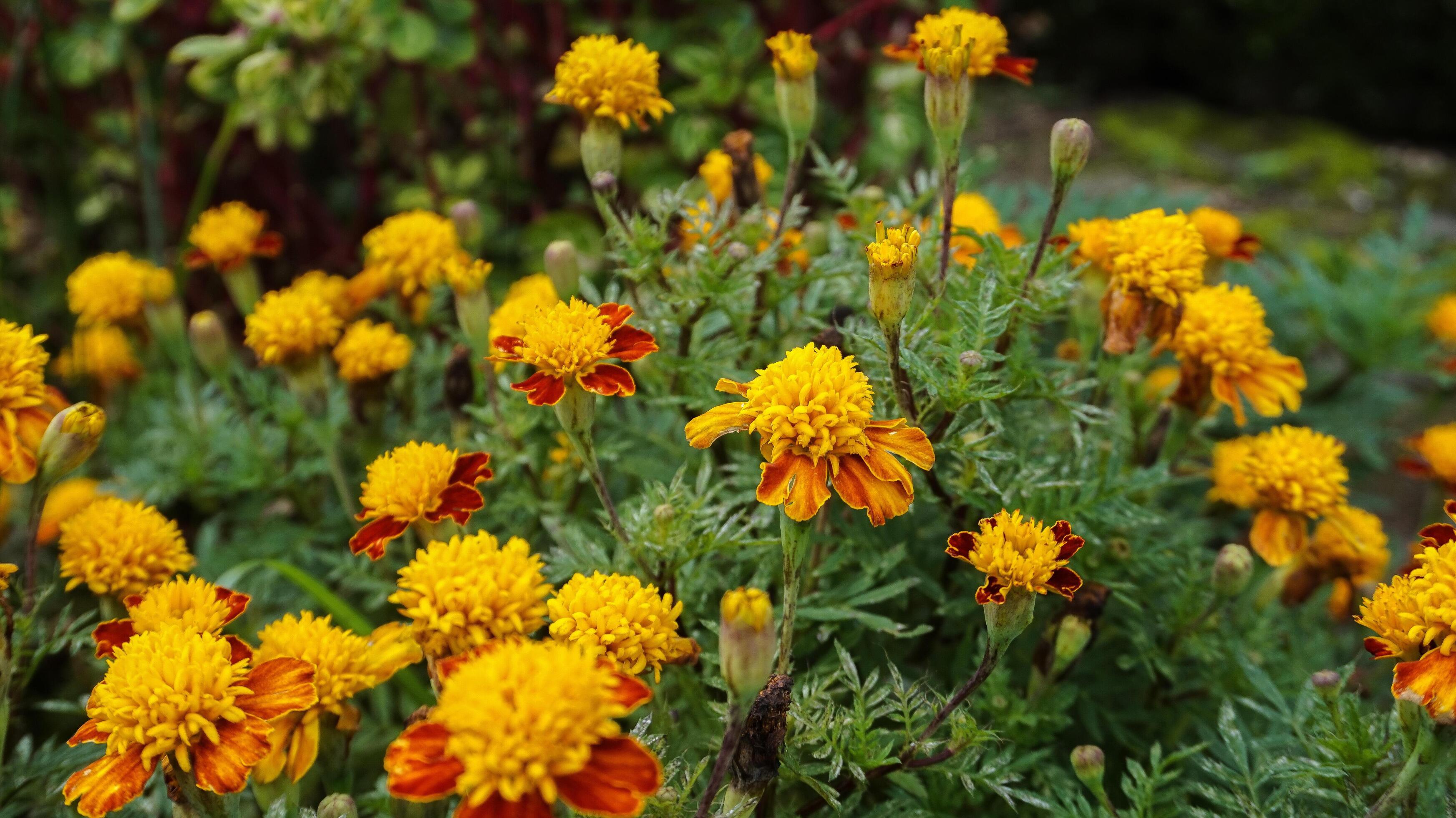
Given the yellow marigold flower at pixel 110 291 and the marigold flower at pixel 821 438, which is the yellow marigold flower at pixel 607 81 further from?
the yellow marigold flower at pixel 110 291

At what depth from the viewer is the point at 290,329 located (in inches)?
46.8

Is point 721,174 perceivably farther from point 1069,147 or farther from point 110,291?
point 110,291

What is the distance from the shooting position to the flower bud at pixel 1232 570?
3.37ft

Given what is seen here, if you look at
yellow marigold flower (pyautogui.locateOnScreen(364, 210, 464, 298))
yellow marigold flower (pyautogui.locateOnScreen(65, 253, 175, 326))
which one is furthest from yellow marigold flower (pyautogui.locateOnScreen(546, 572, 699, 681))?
yellow marigold flower (pyautogui.locateOnScreen(65, 253, 175, 326))

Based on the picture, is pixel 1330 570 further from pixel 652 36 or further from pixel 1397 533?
pixel 652 36

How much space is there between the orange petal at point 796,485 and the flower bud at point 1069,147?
1.34 ft

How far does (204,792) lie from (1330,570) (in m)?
1.22

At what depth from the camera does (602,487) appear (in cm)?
92

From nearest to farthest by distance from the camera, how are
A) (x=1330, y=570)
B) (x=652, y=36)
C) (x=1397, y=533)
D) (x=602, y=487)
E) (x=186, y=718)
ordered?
(x=186, y=718) → (x=602, y=487) → (x=1330, y=570) → (x=1397, y=533) → (x=652, y=36)

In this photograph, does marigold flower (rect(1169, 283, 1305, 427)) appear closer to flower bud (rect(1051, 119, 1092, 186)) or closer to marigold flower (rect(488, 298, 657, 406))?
flower bud (rect(1051, 119, 1092, 186))

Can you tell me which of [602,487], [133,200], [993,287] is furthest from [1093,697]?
[133,200]

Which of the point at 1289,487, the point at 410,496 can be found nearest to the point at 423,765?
the point at 410,496

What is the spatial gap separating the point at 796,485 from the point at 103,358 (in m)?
1.37

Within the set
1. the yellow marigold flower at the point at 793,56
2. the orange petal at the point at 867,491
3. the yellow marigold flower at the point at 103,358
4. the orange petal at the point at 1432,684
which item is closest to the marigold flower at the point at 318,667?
the orange petal at the point at 867,491
